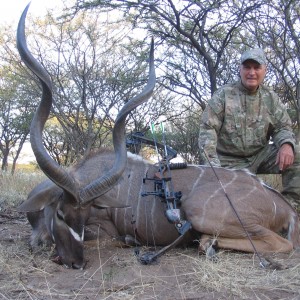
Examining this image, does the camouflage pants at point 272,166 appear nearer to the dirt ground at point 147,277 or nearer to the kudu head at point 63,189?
the dirt ground at point 147,277

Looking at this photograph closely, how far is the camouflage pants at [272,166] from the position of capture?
3877mm

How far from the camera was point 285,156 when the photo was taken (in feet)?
12.0

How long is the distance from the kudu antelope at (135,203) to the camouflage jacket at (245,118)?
81 cm

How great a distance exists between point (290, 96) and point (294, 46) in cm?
62

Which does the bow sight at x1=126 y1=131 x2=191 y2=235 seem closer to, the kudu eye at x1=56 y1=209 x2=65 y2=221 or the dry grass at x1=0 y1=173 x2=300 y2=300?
the dry grass at x1=0 y1=173 x2=300 y2=300

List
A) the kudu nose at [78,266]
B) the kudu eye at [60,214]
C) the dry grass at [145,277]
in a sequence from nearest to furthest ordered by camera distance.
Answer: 1. the dry grass at [145,277]
2. the kudu nose at [78,266]
3. the kudu eye at [60,214]

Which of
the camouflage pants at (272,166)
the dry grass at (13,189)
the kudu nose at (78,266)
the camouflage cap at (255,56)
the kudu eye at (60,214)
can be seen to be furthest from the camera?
the dry grass at (13,189)

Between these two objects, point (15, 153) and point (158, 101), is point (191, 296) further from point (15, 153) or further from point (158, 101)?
point (15, 153)

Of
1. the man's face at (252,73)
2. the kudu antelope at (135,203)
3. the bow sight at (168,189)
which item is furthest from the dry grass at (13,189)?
the man's face at (252,73)

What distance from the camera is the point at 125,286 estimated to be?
2.19m

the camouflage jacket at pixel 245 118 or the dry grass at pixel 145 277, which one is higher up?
the camouflage jacket at pixel 245 118

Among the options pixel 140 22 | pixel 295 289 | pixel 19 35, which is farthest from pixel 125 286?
pixel 140 22

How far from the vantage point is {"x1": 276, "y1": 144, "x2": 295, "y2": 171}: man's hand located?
12.0 feet

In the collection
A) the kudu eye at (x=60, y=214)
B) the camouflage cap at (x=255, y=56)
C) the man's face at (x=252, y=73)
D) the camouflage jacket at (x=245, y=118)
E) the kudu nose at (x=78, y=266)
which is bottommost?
the kudu nose at (x=78, y=266)
